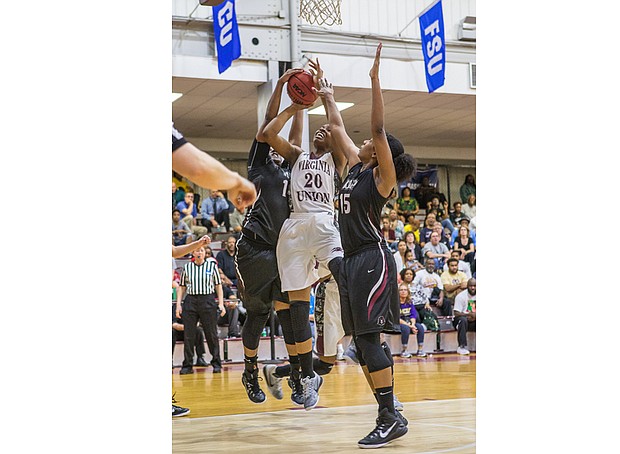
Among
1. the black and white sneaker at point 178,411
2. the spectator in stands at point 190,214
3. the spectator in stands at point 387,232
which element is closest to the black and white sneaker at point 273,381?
the black and white sneaker at point 178,411

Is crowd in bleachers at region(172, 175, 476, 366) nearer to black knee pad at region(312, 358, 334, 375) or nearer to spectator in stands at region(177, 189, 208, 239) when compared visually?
spectator in stands at region(177, 189, 208, 239)

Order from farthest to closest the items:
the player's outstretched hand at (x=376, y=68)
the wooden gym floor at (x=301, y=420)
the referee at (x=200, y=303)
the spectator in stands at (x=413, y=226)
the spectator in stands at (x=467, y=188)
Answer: the spectator in stands at (x=413, y=226) → the spectator in stands at (x=467, y=188) → the referee at (x=200, y=303) → the player's outstretched hand at (x=376, y=68) → the wooden gym floor at (x=301, y=420)

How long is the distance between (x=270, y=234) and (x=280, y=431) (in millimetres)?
1155

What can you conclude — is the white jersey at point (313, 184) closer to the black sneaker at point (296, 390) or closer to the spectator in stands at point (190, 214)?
the spectator in stands at point (190, 214)

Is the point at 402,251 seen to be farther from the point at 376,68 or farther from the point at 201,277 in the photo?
the point at 376,68

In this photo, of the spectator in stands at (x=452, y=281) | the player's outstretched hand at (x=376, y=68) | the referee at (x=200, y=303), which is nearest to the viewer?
the player's outstretched hand at (x=376, y=68)

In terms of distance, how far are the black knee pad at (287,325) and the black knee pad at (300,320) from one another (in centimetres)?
2

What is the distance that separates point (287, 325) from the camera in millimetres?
5180

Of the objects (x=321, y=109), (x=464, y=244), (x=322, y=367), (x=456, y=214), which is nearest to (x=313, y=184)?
(x=321, y=109)

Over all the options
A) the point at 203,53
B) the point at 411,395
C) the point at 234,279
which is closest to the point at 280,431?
the point at 234,279

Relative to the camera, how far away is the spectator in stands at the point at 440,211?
22.0 ft

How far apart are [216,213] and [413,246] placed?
2.09 meters
